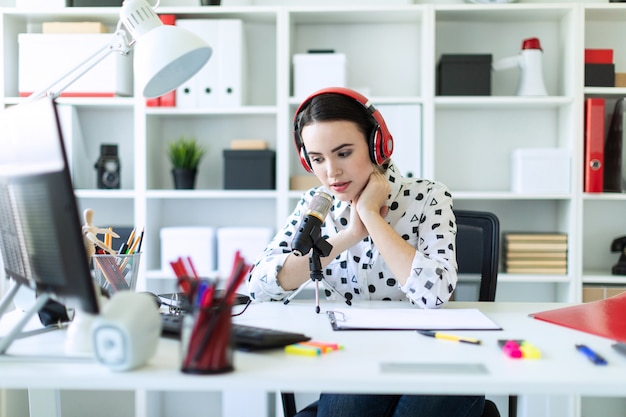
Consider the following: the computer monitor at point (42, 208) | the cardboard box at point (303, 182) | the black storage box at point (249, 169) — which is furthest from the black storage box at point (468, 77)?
the computer monitor at point (42, 208)

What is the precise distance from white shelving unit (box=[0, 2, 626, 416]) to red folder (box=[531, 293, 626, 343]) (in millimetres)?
1331

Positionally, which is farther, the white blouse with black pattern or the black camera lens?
the black camera lens

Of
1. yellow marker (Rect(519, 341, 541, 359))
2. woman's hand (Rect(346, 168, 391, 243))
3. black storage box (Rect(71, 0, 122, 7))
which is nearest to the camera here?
yellow marker (Rect(519, 341, 541, 359))

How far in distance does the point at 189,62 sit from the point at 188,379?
736mm

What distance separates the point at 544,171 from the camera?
2809 mm

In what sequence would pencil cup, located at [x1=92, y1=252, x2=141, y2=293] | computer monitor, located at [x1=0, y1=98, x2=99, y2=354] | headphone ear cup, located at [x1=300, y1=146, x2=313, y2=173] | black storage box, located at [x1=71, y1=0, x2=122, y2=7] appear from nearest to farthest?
computer monitor, located at [x1=0, y1=98, x2=99, y2=354] → pencil cup, located at [x1=92, y1=252, x2=141, y2=293] → headphone ear cup, located at [x1=300, y1=146, x2=313, y2=173] → black storage box, located at [x1=71, y1=0, x2=122, y2=7]

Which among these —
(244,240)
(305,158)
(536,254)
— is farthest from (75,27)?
(536,254)

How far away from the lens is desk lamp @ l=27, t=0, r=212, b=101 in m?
1.26

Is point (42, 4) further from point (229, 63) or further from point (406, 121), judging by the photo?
point (406, 121)

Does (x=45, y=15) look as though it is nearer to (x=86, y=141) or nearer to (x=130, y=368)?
(x=86, y=141)

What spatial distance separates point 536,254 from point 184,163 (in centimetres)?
162

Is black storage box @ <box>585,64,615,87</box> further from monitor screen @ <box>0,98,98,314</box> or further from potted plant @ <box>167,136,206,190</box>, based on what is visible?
monitor screen @ <box>0,98,98,314</box>

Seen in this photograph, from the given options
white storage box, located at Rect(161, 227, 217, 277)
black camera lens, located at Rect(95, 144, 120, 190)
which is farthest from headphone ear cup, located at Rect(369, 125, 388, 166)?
black camera lens, located at Rect(95, 144, 120, 190)

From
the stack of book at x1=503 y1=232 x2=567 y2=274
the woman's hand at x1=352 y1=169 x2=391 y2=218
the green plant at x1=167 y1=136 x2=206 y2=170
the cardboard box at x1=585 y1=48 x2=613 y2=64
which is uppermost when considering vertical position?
the cardboard box at x1=585 y1=48 x2=613 y2=64
